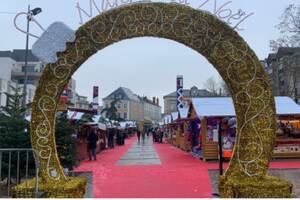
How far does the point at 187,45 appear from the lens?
7.85 m

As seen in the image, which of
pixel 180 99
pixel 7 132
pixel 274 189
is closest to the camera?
pixel 274 189

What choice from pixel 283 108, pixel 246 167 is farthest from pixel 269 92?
pixel 283 108

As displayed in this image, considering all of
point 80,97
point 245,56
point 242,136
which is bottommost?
point 242,136

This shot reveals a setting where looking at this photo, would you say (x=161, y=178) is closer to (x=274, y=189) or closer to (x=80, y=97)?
(x=274, y=189)

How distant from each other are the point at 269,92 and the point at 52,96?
4.22 meters

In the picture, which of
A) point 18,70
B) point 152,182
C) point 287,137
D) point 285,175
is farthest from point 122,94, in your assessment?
point 152,182

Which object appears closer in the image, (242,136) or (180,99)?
(242,136)

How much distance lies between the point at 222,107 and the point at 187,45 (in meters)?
13.9

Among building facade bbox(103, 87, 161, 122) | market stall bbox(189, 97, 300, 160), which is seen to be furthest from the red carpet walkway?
building facade bbox(103, 87, 161, 122)

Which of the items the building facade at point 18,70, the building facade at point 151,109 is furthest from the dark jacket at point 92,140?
the building facade at point 151,109

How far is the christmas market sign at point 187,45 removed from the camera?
7.69 m

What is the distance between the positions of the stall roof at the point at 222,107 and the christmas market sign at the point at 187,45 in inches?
492

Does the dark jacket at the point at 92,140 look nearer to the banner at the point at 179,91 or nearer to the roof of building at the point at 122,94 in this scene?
the banner at the point at 179,91

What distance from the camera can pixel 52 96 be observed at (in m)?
7.81
